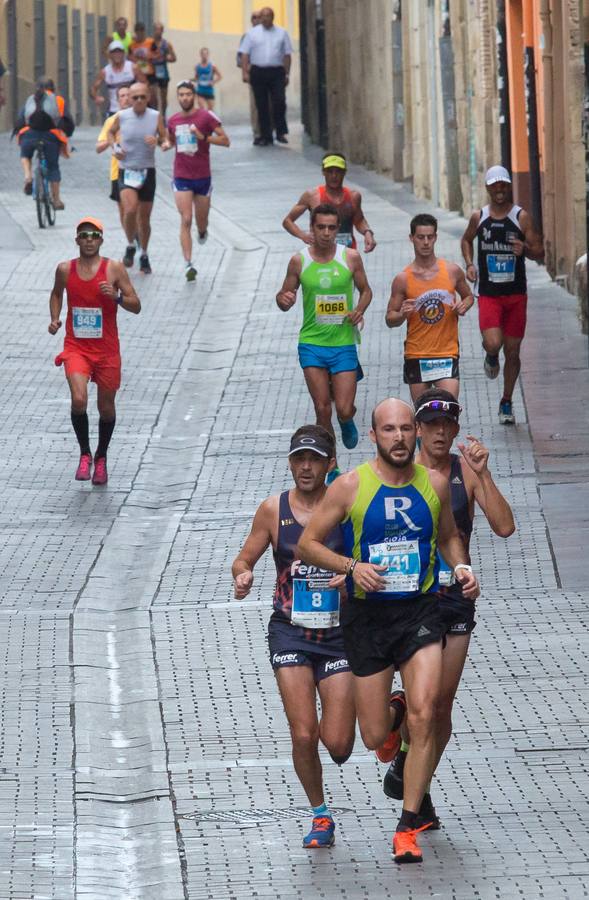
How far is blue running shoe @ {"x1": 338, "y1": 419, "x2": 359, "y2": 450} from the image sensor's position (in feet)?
49.4

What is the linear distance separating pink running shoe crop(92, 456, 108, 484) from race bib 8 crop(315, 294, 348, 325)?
177 centimetres

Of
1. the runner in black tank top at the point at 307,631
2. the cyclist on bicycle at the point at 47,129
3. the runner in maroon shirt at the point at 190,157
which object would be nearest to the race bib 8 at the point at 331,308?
the runner in black tank top at the point at 307,631

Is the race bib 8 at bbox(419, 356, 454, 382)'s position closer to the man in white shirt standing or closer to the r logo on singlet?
the r logo on singlet

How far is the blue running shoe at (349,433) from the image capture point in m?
15.1

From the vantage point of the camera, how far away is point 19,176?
35.2m

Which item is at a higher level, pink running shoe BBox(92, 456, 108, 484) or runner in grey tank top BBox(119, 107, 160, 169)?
runner in grey tank top BBox(119, 107, 160, 169)

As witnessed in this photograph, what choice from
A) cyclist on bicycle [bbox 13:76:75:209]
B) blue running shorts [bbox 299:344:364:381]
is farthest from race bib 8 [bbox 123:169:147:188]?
blue running shorts [bbox 299:344:364:381]

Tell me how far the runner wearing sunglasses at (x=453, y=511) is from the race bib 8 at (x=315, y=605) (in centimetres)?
40

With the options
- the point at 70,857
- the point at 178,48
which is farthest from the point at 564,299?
the point at 178,48

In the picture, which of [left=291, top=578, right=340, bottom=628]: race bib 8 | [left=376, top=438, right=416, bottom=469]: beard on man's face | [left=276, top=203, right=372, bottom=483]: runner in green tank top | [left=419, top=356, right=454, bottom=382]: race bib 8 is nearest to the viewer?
[left=376, top=438, right=416, bottom=469]: beard on man's face

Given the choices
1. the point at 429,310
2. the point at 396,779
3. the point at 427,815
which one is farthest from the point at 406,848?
the point at 429,310

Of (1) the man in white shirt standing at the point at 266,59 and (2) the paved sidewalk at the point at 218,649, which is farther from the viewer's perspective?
(1) the man in white shirt standing at the point at 266,59

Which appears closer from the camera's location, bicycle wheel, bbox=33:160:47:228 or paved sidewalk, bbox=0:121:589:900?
paved sidewalk, bbox=0:121:589:900

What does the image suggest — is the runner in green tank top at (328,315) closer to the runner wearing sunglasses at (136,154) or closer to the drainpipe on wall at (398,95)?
the runner wearing sunglasses at (136,154)
